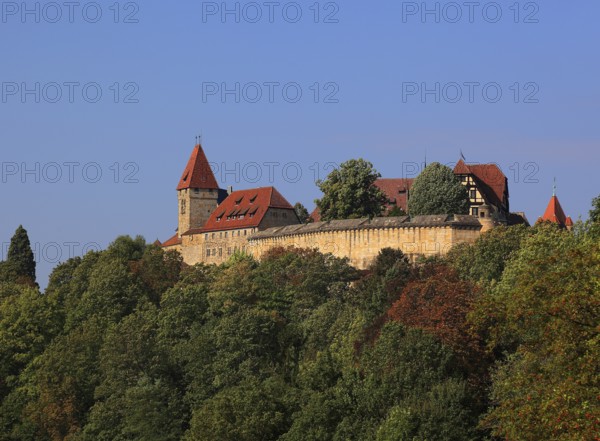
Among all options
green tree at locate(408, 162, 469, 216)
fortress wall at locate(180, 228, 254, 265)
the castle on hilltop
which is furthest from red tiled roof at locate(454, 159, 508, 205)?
fortress wall at locate(180, 228, 254, 265)

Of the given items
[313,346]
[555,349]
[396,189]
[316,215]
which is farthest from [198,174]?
[555,349]

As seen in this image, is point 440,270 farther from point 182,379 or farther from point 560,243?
point 182,379

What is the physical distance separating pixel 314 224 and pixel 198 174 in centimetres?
2717

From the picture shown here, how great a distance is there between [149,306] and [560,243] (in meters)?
30.9

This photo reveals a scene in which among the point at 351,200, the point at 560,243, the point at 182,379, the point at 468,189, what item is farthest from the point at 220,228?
the point at 560,243

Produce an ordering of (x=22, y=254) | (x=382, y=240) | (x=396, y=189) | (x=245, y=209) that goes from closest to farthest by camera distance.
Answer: (x=382, y=240) < (x=245, y=209) < (x=396, y=189) < (x=22, y=254)

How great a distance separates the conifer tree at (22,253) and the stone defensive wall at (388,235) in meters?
29.9

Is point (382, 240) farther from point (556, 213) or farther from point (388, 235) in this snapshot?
point (556, 213)

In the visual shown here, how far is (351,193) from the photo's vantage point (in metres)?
106

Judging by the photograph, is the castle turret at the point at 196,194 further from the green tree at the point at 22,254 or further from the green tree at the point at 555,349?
the green tree at the point at 555,349

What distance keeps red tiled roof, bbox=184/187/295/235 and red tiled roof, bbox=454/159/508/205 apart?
15530mm

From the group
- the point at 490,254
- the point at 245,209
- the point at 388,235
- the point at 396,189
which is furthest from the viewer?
the point at 396,189

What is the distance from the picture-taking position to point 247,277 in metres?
90.1

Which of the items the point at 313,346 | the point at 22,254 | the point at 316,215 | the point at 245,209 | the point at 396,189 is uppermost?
the point at 396,189
